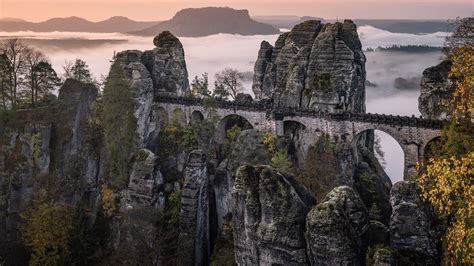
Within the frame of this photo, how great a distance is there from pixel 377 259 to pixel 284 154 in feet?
62.3

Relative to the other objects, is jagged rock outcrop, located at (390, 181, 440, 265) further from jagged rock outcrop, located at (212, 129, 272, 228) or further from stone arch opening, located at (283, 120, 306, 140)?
stone arch opening, located at (283, 120, 306, 140)

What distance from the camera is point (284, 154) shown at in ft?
119

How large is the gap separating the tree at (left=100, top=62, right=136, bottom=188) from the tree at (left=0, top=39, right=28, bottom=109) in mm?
9232

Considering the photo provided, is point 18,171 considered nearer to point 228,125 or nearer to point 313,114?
Answer: point 228,125

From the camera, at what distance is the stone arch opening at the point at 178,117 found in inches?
1844

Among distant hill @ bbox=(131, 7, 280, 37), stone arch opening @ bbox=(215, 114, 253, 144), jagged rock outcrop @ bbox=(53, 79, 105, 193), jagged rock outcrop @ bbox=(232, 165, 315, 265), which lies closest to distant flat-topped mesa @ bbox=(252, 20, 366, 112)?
→ stone arch opening @ bbox=(215, 114, 253, 144)

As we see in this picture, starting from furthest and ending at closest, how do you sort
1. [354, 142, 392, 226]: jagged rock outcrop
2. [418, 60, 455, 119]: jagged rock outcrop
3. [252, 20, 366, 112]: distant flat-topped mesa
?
[252, 20, 366, 112]: distant flat-topped mesa → [354, 142, 392, 226]: jagged rock outcrop → [418, 60, 455, 119]: jagged rock outcrop

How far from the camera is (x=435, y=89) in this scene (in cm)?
3562

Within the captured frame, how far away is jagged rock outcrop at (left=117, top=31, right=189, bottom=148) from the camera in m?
43.4

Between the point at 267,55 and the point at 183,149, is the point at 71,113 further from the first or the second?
the point at 267,55

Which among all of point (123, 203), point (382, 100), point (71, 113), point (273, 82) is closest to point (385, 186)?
point (273, 82)

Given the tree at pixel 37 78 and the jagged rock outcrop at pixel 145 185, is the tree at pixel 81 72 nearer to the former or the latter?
the tree at pixel 37 78

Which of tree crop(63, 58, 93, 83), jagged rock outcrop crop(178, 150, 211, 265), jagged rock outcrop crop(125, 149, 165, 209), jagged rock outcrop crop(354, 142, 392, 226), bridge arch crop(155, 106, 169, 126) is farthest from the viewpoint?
bridge arch crop(155, 106, 169, 126)

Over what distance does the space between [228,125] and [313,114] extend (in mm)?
10640
